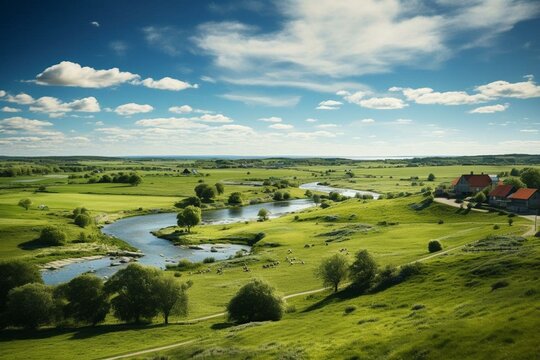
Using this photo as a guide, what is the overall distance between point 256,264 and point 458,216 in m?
62.5

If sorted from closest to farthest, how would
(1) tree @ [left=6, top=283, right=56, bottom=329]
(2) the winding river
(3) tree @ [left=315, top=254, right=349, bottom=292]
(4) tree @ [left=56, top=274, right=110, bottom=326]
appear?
Result: (1) tree @ [left=6, top=283, right=56, bottom=329]
(4) tree @ [left=56, top=274, right=110, bottom=326]
(3) tree @ [left=315, top=254, right=349, bottom=292]
(2) the winding river

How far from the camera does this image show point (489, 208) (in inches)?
4473

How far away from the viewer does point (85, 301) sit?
62.0 meters

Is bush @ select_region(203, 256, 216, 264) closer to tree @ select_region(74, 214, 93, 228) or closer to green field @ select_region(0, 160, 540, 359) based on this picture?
green field @ select_region(0, 160, 540, 359)

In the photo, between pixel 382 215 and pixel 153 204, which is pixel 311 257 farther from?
pixel 153 204

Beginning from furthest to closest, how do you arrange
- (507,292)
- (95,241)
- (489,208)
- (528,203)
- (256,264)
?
(95,241) < (489,208) < (528,203) < (256,264) < (507,292)

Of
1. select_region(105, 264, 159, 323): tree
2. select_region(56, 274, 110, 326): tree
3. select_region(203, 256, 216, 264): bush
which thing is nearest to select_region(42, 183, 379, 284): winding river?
select_region(203, 256, 216, 264): bush

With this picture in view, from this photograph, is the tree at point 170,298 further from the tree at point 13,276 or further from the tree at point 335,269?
the tree at point 13,276

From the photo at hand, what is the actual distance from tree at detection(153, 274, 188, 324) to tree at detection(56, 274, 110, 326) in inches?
352

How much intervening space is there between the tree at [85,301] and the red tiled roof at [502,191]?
109 metres

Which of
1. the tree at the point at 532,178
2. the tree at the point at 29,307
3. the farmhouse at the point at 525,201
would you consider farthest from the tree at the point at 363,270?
the tree at the point at 532,178

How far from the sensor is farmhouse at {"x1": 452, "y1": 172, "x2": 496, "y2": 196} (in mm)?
134875

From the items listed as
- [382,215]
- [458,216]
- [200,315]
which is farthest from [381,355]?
[382,215]

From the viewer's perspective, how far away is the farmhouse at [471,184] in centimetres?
13488
